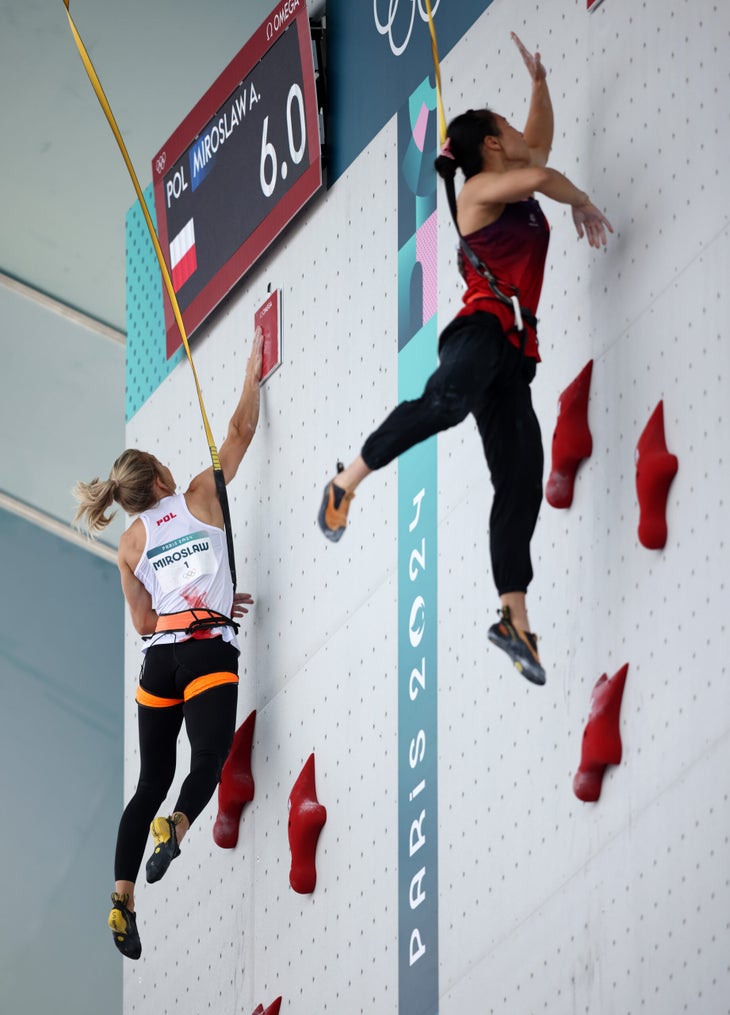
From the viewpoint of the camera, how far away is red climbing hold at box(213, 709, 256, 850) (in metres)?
4.63

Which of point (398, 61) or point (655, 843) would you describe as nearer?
point (655, 843)

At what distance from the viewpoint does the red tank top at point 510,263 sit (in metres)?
3.24

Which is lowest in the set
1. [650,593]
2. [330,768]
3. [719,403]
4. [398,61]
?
[330,768]

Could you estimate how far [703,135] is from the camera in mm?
3148

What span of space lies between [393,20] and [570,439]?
1513 mm

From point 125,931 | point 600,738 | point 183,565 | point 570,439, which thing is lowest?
point 125,931

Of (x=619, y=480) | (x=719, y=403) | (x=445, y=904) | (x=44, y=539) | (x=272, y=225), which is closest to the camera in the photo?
(x=719, y=403)

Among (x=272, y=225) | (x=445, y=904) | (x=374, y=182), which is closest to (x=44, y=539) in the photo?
(x=272, y=225)

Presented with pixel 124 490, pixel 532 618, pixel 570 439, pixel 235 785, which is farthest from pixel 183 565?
pixel 570 439

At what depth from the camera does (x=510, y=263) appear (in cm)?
329

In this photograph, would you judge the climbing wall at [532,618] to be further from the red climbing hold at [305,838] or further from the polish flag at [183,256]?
the polish flag at [183,256]

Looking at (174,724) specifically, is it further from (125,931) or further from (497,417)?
(497,417)

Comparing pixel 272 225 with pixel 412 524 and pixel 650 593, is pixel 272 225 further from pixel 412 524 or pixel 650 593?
pixel 650 593

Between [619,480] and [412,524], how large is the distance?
0.83m
